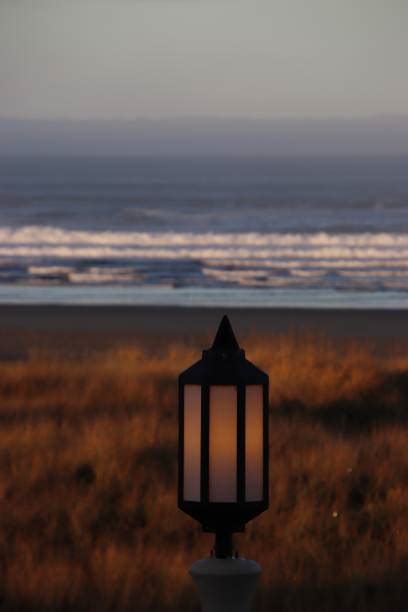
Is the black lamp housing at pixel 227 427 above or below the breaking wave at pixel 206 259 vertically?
below

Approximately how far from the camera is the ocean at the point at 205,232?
3006 centimetres

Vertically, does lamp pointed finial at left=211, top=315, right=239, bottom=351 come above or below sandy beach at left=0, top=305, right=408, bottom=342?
below

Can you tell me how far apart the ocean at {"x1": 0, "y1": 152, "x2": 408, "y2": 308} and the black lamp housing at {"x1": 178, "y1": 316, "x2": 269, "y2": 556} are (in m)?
21.4

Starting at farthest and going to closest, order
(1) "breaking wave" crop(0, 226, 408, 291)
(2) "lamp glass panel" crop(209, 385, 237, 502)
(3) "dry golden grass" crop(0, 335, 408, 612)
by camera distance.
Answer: (1) "breaking wave" crop(0, 226, 408, 291)
(3) "dry golden grass" crop(0, 335, 408, 612)
(2) "lamp glass panel" crop(209, 385, 237, 502)

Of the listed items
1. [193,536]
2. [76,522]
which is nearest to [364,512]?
[193,536]

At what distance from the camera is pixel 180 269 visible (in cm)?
3612

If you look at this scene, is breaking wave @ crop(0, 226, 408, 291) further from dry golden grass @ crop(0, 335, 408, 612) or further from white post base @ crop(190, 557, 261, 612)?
white post base @ crop(190, 557, 261, 612)

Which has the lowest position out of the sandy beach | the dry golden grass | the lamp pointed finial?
the dry golden grass

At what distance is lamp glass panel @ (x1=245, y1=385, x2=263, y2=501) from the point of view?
4.60 metres

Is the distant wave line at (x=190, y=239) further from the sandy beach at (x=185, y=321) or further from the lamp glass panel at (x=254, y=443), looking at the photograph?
the lamp glass panel at (x=254, y=443)

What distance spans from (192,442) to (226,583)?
46 centimetres

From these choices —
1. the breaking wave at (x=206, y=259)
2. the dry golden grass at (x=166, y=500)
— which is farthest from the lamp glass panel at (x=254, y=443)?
the breaking wave at (x=206, y=259)

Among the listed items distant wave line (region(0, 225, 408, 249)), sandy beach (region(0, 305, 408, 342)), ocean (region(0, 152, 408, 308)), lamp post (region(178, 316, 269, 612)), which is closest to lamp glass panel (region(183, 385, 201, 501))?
lamp post (region(178, 316, 269, 612))

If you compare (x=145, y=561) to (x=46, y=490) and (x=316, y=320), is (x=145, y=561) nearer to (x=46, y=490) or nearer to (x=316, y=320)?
(x=46, y=490)
